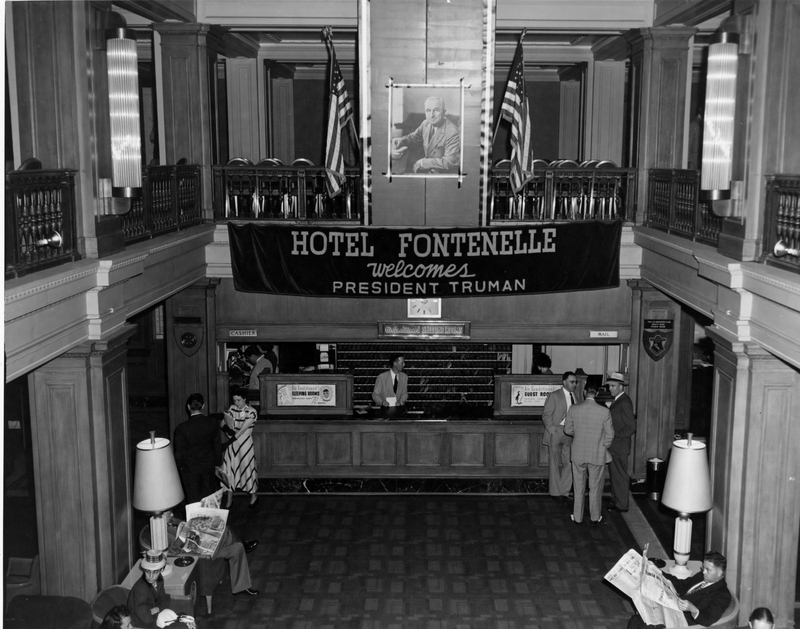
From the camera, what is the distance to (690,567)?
8422 millimetres

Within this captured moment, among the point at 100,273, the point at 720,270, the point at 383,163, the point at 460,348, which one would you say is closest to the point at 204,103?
the point at 383,163

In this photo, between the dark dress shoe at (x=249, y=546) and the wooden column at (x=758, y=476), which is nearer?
the wooden column at (x=758, y=476)

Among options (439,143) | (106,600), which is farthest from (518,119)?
(106,600)

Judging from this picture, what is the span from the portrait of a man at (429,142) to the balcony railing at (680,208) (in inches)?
106

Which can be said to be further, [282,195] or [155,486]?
[282,195]

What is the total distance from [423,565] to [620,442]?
329 centimetres

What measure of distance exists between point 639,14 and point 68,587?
9.97 meters

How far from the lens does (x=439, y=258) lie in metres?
11.4

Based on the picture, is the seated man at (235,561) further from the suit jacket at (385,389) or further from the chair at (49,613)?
the suit jacket at (385,389)

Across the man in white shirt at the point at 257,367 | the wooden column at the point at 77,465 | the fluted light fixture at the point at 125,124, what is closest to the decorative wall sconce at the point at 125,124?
the fluted light fixture at the point at 125,124

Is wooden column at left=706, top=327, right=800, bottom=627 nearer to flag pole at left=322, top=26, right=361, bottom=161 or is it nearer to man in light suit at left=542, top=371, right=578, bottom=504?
man in light suit at left=542, top=371, right=578, bottom=504

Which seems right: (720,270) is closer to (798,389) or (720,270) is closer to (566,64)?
(798,389)

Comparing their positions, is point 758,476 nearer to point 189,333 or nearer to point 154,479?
point 154,479

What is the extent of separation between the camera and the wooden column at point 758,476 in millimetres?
8117
